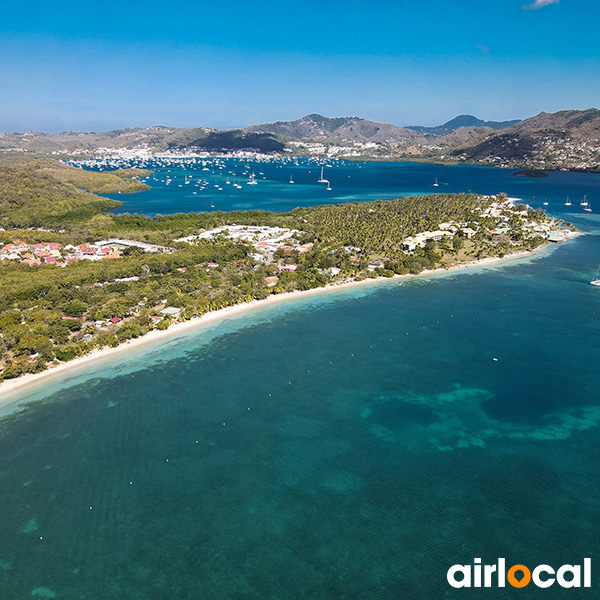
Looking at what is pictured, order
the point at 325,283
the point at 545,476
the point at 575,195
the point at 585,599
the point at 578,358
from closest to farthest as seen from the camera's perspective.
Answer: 1. the point at 585,599
2. the point at 545,476
3. the point at 578,358
4. the point at 325,283
5. the point at 575,195

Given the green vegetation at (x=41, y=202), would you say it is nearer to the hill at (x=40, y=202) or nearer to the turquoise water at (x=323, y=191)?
the hill at (x=40, y=202)

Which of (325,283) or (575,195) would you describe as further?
(575,195)

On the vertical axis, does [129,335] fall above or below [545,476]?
above

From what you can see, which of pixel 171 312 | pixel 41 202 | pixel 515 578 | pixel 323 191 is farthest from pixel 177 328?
pixel 323 191

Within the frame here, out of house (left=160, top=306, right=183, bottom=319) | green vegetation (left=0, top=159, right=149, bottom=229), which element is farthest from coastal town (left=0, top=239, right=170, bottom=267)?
house (left=160, top=306, right=183, bottom=319)

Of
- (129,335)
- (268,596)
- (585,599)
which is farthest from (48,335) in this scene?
(585,599)

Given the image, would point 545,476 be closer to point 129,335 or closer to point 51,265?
point 129,335

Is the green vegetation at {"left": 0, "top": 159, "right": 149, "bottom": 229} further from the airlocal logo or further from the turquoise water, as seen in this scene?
the airlocal logo
